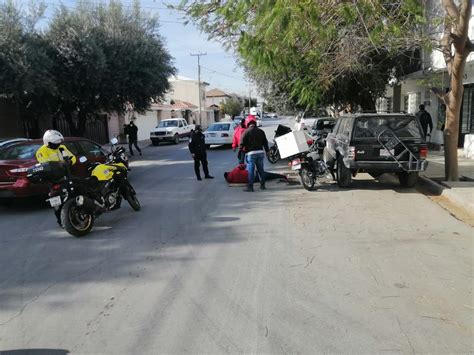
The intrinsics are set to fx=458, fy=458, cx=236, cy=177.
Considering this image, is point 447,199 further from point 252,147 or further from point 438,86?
point 438,86

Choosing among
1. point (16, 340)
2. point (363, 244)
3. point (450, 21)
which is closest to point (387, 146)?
point (450, 21)

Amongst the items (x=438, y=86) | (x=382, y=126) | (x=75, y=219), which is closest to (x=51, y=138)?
(x=75, y=219)

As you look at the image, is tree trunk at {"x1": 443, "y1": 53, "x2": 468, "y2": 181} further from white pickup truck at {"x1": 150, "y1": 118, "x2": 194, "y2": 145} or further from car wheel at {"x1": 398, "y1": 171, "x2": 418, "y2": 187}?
white pickup truck at {"x1": 150, "y1": 118, "x2": 194, "y2": 145}

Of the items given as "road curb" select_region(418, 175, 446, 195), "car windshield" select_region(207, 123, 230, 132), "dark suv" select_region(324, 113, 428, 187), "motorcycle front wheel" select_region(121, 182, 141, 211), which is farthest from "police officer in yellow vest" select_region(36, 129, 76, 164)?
"car windshield" select_region(207, 123, 230, 132)

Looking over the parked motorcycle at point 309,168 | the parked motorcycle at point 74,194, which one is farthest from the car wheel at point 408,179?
the parked motorcycle at point 74,194

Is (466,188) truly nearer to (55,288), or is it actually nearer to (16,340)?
(55,288)

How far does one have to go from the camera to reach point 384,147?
394 inches

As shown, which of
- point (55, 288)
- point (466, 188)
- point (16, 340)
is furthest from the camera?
point (466, 188)

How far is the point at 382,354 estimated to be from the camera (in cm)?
343

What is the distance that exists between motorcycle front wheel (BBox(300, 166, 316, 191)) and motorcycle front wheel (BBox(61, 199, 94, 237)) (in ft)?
17.0

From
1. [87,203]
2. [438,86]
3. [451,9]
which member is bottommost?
[87,203]

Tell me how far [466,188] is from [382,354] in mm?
7314

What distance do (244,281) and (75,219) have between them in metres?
3.32

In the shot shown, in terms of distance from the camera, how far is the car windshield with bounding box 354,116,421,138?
33.8 ft
